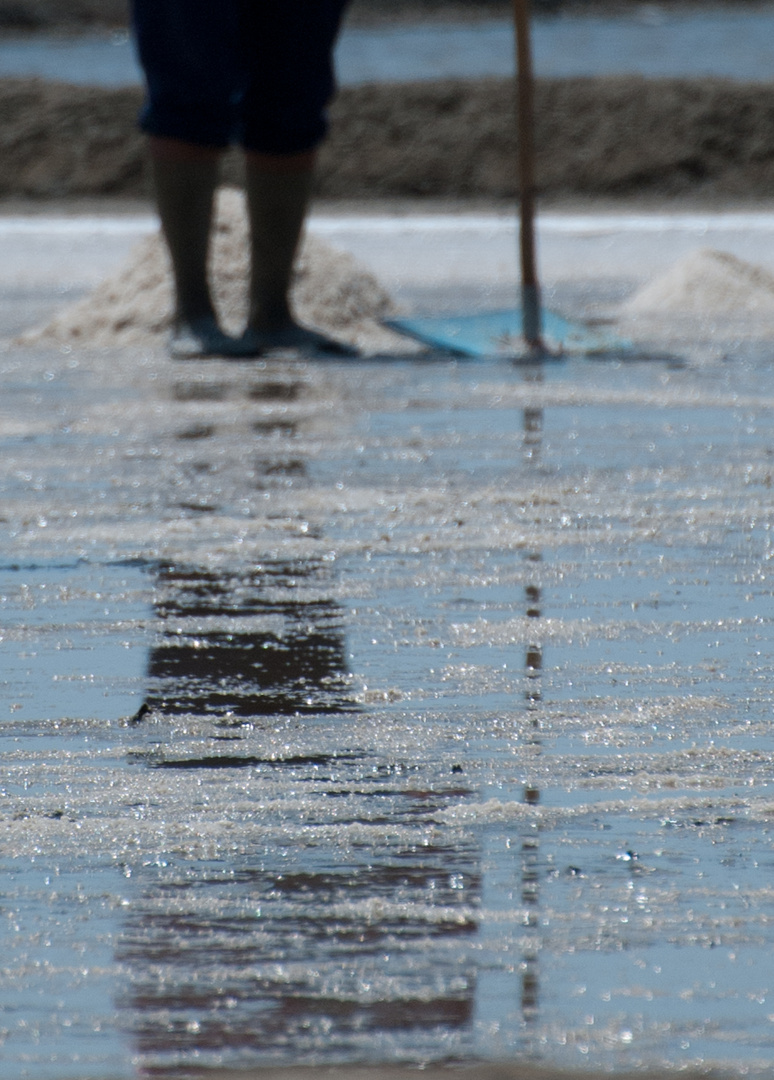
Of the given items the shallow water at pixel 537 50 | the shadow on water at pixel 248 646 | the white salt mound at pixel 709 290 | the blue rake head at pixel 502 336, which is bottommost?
the shallow water at pixel 537 50

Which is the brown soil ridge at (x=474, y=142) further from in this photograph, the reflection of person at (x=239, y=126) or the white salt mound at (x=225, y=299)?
the reflection of person at (x=239, y=126)

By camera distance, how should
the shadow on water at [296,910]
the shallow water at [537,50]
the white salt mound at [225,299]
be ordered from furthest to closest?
the shallow water at [537,50], the white salt mound at [225,299], the shadow on water at [296,910]

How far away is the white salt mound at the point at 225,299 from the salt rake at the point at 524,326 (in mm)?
297

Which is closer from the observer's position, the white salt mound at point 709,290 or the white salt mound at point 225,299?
the white salt mound at point 225,299

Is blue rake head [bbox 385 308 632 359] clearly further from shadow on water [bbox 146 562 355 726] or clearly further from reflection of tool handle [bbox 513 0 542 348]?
shadow on water [bbox 146 562 355 726]

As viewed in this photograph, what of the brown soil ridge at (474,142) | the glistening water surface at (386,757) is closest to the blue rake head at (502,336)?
the glistening water surface at (386,757)

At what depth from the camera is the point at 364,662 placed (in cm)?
235

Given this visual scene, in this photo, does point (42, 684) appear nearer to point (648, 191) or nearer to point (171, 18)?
point (171, 18)

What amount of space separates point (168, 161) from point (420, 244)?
3.22 metres

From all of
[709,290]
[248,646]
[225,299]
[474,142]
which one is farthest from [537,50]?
[248,646]

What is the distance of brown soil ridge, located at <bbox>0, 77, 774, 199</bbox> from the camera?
11.2m

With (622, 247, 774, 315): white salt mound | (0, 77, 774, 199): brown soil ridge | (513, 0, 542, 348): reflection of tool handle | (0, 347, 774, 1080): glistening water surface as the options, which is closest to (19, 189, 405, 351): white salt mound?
(513, 0, 542, 348): reflection of tool handle

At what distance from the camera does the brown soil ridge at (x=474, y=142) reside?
36.7 feet

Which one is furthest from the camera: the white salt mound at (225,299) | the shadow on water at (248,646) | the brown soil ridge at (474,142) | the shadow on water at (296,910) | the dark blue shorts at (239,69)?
the brown soil ridge at (474,142)
